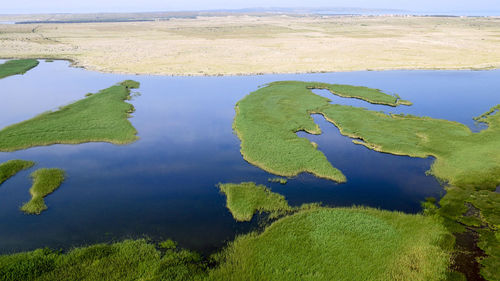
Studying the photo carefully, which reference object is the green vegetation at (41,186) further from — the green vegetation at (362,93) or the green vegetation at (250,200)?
the green vegetation at (362,93)

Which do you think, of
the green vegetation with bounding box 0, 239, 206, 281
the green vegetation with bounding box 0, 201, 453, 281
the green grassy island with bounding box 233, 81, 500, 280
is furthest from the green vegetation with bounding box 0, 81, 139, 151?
the green vegetation with bounding box 0, 201, 453, 281

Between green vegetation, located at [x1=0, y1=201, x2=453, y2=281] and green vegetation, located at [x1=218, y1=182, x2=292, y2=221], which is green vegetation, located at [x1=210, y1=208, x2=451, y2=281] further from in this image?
green vegetation, located at [x1=218, y1=182, x2=292, y2=221]

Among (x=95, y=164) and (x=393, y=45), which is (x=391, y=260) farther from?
(x=393, y=45)

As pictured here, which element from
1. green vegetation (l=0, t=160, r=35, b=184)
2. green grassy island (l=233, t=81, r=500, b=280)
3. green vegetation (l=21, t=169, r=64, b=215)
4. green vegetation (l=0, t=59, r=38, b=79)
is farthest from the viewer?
green vegetation (l=0, t=59, r=38, b=79)

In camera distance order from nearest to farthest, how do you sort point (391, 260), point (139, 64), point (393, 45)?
point (391, 260) → point (139, 64) → point (393, 45)

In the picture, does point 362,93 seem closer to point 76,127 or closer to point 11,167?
point 76,127

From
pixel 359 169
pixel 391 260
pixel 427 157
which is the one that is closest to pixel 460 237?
pixel 391 260

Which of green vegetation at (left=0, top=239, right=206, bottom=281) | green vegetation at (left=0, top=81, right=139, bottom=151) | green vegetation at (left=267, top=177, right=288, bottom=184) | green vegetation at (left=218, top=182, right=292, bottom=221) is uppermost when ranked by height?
green vegetation at (left=0, top=81, right=139, bottom=151)

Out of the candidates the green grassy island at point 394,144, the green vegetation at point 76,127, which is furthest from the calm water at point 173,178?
the green vegetation at point 76,127
